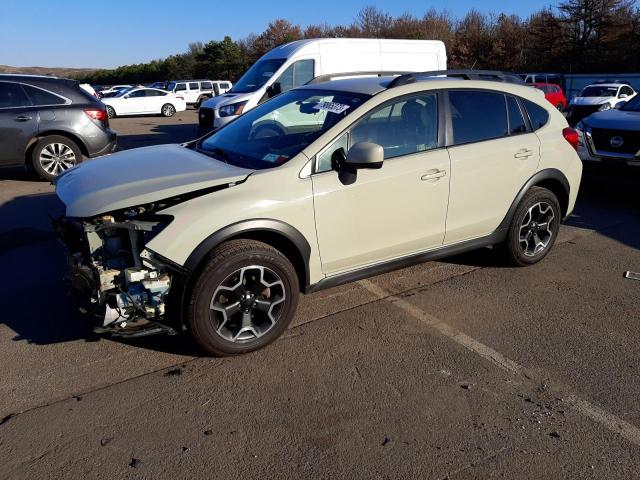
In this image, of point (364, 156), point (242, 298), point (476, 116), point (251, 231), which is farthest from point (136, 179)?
point (476, 116)

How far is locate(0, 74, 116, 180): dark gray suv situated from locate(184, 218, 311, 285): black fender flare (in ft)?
21.2

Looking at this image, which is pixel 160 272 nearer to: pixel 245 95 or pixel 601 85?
pixel 245 95

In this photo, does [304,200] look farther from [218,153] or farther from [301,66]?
[301,66]

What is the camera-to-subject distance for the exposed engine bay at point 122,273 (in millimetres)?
3170

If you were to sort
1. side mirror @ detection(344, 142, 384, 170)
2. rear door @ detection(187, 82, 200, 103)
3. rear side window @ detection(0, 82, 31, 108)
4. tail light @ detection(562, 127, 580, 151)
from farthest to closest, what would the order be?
rear door @ detection(187, 82, 200, 103) → rear side window @ detection(0, 82, 31, 108) → tail light @ detection(562, 127, 580, 151) → side mirror @ detection(344, 142, 384, 170)

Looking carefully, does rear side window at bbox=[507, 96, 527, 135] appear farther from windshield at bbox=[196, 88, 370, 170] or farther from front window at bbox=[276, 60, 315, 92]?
front window at bbox=[276, 60, 315, 92]

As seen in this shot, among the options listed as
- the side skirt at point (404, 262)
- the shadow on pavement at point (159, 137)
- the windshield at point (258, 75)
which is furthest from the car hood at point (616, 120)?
the shadow on pavement at point (159, 137)

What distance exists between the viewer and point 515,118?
470cm

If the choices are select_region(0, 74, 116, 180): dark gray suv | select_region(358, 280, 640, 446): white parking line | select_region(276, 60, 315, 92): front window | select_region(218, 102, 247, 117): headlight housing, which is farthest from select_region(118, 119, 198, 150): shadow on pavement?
select_region(358, 280, 640, 446): white parking line

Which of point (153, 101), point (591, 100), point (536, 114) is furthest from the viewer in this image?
point (153, 101)

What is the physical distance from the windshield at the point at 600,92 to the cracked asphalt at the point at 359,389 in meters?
22.4

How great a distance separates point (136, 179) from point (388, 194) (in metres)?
1.72

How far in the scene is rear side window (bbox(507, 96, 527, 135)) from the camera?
4.67m

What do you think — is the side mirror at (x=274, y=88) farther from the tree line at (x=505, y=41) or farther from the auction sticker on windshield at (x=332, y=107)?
the tree line at (x=505, y=41)
